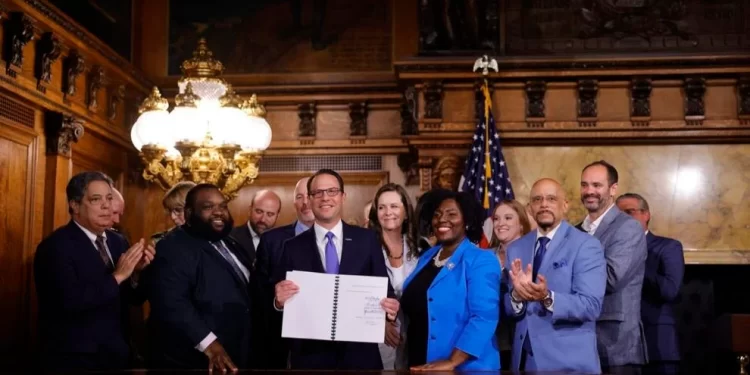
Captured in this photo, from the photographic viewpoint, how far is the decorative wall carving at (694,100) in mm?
7652

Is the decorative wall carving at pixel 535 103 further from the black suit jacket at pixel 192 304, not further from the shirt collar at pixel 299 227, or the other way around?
the black suit jacket at pixel 192 304

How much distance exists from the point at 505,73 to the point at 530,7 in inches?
37.5

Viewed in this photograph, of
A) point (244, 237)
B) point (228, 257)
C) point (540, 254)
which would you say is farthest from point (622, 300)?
point (244, 237)

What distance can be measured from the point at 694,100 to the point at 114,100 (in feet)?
15.8

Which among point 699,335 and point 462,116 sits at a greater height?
point 462,116

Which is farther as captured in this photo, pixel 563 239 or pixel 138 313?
pixel 138 313

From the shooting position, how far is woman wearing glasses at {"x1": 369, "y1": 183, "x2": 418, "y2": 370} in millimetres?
4762

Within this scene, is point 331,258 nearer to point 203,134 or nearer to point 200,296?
point 200,296

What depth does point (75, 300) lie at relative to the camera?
4277 mm

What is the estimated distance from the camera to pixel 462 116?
784 cm

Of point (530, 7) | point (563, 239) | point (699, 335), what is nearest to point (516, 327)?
point (563, 239)

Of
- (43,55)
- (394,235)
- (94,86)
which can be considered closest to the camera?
(394,235)

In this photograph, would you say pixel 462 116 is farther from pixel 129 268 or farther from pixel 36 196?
pixel 129 268

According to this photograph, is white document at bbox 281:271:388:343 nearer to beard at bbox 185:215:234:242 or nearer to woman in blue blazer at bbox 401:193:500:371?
woman in blue blazer at bbox 401:193:500:371
